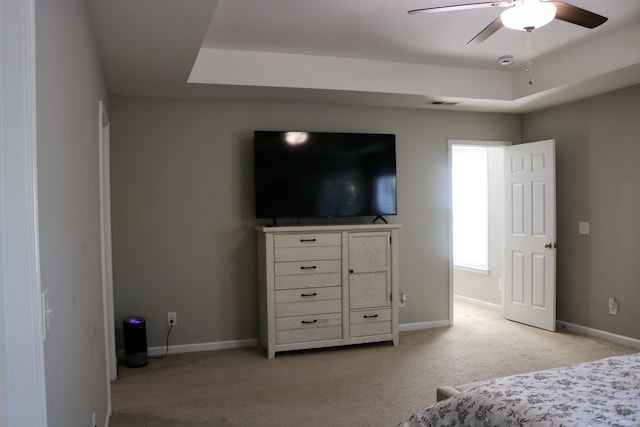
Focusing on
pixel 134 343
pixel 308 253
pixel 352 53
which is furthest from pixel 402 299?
pixel 134 343

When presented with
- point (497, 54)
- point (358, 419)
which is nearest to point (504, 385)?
point (358, 419)

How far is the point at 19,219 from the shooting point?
110 cm

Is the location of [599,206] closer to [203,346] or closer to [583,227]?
[583,227]

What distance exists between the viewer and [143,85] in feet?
12.6

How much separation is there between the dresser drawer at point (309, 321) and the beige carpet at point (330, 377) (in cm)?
25

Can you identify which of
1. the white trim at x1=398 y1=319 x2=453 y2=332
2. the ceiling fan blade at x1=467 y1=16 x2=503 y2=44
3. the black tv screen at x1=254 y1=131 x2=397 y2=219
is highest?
the ceiling fan blade at x1=467 y1=16 x2=503 y2=44

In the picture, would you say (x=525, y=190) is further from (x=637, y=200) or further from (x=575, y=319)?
(x=575, y=319)

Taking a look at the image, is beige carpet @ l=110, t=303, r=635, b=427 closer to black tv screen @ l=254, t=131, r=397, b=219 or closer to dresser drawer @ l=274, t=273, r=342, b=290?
dresser drawer @ l=274, t=273, r=342, b=290

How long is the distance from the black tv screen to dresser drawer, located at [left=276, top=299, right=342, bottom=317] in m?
0.80

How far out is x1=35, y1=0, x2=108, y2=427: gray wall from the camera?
4.30 ft

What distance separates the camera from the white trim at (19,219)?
1085 mm

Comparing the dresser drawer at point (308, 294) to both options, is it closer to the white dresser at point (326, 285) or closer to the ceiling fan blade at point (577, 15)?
the white dresser at point (326, 285)

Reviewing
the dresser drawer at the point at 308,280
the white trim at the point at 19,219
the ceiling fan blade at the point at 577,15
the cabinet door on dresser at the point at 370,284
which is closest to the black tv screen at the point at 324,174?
the cabinet door on dresser at the point at 370,284

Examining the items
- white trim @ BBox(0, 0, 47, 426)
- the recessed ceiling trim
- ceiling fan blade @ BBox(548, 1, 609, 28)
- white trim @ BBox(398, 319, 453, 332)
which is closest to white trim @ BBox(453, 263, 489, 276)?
white trim @ BBox(398, 319, 453, 332)
